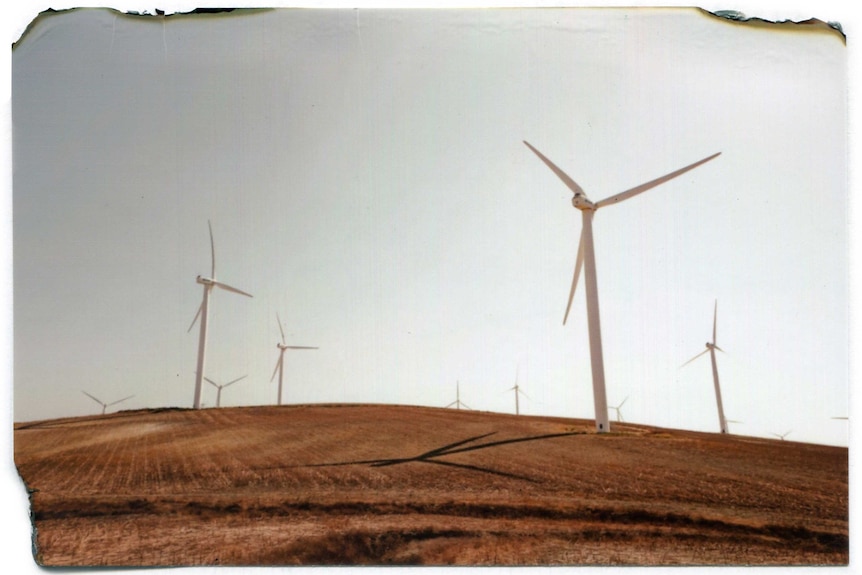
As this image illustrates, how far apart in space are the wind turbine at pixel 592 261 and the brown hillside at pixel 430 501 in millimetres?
1283

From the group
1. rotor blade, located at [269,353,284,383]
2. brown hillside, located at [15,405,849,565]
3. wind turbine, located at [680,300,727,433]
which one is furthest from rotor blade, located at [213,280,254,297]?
wind turbine, located at [680,300,727,433]

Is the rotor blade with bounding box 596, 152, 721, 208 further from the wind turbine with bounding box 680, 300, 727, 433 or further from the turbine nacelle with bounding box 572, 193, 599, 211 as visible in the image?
A: the wind turbine with bounding box 680, 300, 727, 433

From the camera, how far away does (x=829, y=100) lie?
513 inches

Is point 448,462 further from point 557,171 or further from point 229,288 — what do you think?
point 557,171

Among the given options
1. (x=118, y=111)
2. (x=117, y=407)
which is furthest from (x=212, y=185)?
(x=117, y=407)

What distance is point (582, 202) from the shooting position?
14.9 m

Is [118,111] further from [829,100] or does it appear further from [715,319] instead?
[829,100]

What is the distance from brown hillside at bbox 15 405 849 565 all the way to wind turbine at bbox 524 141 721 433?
128 centimetres

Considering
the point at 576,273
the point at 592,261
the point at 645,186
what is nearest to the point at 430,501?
the point at 576,273

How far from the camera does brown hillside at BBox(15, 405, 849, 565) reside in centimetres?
1177

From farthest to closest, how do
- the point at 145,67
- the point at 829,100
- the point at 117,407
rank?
the point at 117,407 < the point at 145,67 < the point at 829,100

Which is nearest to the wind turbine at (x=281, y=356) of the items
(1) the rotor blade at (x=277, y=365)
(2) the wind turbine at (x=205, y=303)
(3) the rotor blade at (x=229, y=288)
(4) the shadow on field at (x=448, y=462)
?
(1) the rotor blade at (x=277, y=365)

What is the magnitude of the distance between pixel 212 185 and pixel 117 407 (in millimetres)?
5447

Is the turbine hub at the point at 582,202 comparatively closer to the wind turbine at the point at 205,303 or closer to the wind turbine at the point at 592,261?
the wind turbine at the point at 592,261
